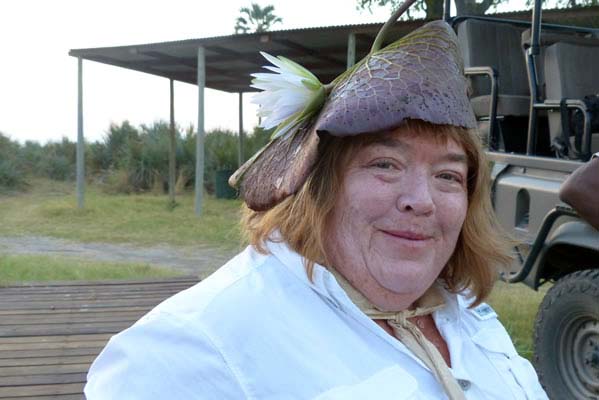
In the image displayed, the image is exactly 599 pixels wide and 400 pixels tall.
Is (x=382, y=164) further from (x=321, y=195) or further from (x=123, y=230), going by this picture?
(x=123, y=230)

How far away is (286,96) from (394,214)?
33 cm

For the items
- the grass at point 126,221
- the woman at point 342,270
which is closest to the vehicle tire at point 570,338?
the woman at point 342,270

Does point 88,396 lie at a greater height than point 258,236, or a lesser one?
lesser

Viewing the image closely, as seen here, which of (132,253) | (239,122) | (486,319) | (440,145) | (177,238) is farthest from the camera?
(239,122)

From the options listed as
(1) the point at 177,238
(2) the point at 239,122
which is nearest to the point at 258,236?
(1) the point at 177,238

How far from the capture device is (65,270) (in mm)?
7434

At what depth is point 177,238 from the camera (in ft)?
37.5

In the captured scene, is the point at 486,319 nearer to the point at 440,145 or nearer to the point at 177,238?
the point at 440,145

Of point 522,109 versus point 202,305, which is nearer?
point 202,305

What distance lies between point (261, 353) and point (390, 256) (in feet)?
1.26

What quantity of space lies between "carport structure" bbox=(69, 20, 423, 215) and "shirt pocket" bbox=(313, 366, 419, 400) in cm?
864

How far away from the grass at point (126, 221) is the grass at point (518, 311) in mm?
3813

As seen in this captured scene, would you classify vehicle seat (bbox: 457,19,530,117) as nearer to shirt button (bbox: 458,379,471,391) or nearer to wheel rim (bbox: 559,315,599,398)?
wheel rim (bbox: 559,315,599,398)

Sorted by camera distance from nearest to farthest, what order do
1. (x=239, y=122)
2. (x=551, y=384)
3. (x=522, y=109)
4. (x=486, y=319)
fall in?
(x=486, y=319) → (x=551, y=384) → (x=522, y=109) → (x=239, y=122)
